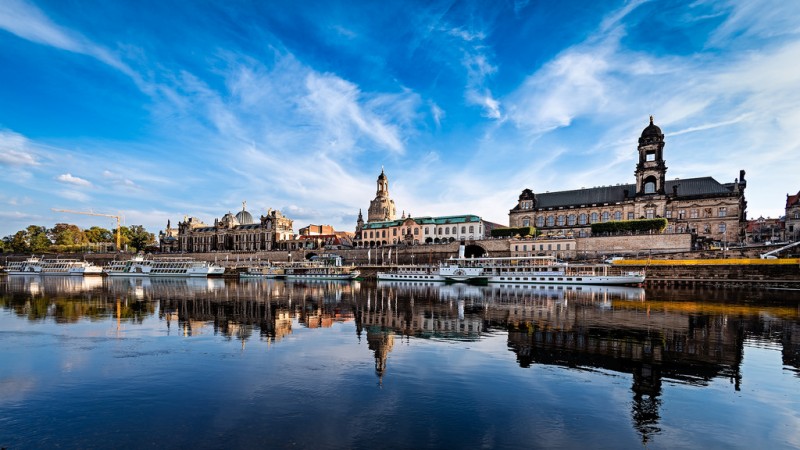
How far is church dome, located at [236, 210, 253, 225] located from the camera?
119500mm

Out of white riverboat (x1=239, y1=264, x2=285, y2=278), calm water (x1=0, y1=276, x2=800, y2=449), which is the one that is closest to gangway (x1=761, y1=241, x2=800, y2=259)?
calm water (x1=0, y1=276, x2=800, y2=449)

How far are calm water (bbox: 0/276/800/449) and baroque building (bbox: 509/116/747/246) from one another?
163ft

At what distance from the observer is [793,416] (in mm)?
9039

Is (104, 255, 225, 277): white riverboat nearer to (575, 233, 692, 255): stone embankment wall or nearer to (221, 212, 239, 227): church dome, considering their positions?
(221, 212, 239, 227): church dome

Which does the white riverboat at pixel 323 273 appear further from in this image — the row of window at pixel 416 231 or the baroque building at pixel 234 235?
the baroque building at pixel 234 235

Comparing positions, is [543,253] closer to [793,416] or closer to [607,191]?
[607,191]

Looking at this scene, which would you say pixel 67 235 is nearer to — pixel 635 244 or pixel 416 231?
pixel 416 231

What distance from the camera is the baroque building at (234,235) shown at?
352 feet

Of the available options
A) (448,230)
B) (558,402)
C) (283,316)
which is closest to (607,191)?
(448,230)

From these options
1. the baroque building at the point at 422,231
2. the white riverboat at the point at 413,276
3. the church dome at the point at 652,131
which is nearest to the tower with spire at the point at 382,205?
the baroque building at the point at 422,231

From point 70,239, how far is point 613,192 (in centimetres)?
14490

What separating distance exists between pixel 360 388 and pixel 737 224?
71949 millimetres

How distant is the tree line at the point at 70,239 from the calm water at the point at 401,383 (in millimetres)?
124479

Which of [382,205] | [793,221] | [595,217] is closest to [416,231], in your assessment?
[382,205]
